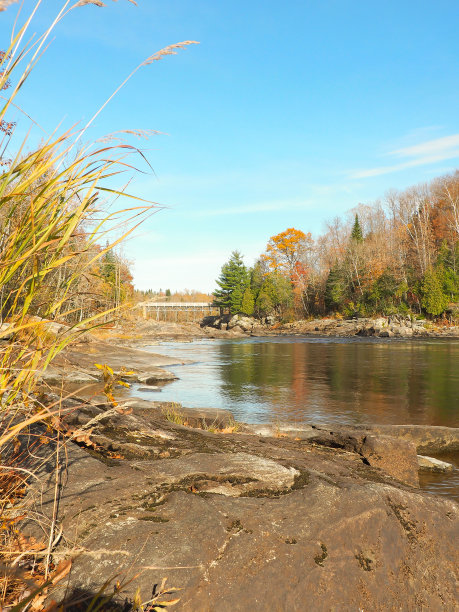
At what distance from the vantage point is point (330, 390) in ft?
45.8

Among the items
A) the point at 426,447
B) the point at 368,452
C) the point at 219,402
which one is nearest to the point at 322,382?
the point at 219,402

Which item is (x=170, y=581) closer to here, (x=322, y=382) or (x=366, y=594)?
(x=366, y=594)

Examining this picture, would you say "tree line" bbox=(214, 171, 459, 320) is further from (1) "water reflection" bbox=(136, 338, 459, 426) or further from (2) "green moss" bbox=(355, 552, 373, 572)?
(2) "green moss" bbox=(355, 552, 373, 572)

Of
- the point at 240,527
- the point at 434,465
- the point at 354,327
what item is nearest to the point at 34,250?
the point at 240,527

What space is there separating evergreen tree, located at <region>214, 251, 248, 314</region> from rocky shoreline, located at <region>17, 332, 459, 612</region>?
6163 cm

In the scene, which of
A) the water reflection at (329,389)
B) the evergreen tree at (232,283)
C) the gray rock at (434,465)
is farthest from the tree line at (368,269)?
the gray rock at (434,465)

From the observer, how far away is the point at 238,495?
2518mm

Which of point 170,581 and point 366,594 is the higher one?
point 170,581

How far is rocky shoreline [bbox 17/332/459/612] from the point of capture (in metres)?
1.90

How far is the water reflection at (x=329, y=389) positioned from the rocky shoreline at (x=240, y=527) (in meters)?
7.14

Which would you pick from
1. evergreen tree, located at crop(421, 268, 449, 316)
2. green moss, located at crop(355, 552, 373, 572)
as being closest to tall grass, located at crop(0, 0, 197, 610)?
green moss, located at crop(355, 552, 373, 572)

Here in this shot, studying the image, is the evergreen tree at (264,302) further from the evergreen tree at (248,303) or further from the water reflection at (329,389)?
the water reflection at (329,389)

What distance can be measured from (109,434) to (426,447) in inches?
225

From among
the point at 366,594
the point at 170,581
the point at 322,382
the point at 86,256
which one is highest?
the point at 86,256
